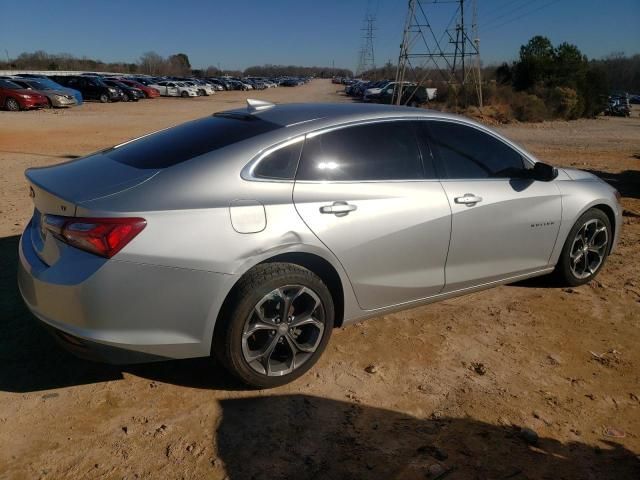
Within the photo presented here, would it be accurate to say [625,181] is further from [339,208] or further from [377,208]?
[339,208]

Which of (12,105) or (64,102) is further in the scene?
(64,102)

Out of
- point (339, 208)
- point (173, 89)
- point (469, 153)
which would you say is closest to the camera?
point (339, 208)

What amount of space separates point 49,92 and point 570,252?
28786 millimetres

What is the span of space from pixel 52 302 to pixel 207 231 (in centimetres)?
88

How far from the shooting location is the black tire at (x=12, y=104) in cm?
2552

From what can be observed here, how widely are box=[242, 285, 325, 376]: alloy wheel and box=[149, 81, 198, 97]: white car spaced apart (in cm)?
4831

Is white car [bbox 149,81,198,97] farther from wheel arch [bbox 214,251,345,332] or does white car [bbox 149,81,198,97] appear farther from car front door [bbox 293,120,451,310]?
wheel arch [bbox 214,251,345,332]

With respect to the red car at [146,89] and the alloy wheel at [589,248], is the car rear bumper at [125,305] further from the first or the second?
the red car at [146,89]

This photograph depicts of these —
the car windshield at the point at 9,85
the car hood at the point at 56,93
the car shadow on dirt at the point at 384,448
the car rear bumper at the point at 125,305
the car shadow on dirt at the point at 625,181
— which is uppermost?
the car windshield at the point at 9,85

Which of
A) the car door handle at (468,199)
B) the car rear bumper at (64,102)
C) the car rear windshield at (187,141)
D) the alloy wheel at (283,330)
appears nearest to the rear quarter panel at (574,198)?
the car door handle at (468,199)

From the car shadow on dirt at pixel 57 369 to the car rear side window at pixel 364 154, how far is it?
1378 millimetres

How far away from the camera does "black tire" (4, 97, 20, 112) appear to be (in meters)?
25.5

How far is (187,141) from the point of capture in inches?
132

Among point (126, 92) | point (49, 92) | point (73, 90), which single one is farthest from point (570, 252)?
point (126, 92)
